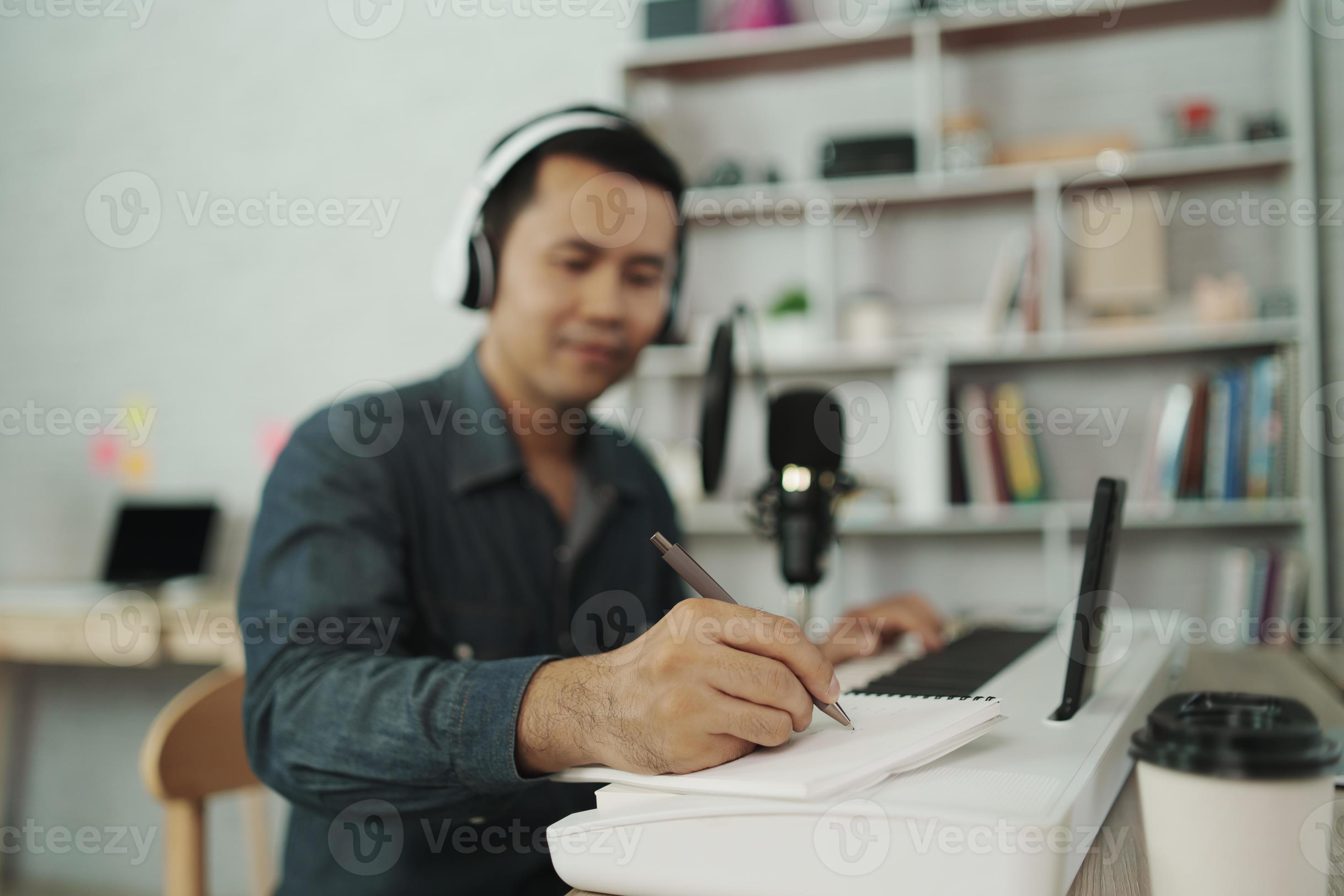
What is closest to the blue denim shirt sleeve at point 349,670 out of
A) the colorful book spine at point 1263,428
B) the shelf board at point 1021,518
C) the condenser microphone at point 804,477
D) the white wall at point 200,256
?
the condenser microphone at point 804,477

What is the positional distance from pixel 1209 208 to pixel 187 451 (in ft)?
10.0

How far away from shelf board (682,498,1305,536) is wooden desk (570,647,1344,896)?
3.63ft

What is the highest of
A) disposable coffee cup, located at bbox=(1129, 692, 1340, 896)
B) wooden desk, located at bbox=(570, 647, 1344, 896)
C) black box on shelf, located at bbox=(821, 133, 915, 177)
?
black box on shelf, located at bbox=(821, 133, 915, 177)

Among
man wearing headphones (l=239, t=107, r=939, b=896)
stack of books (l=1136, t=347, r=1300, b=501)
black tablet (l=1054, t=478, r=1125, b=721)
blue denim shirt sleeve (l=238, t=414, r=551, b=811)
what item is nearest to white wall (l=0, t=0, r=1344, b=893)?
stack of books (l=1136, t=347, r=1300, b=501)

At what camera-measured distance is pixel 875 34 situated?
8.81 ft

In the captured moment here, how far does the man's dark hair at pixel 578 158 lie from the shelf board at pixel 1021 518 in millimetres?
1219

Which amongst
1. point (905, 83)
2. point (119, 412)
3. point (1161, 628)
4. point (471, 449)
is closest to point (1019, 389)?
point (905, 83)

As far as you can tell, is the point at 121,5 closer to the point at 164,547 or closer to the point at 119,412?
the point at 119,412

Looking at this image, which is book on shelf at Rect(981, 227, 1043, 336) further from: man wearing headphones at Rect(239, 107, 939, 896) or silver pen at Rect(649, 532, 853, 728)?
silver pen at Rect(649, 532, 853, 728)

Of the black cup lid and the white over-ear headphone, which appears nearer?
the black cup lid

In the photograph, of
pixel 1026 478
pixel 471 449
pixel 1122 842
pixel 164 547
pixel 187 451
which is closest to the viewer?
pixel 1122 842

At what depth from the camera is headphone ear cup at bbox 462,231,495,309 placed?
4.61 ft

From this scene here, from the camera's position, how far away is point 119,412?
333 centimetres

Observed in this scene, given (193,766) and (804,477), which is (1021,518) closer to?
(804,477)
